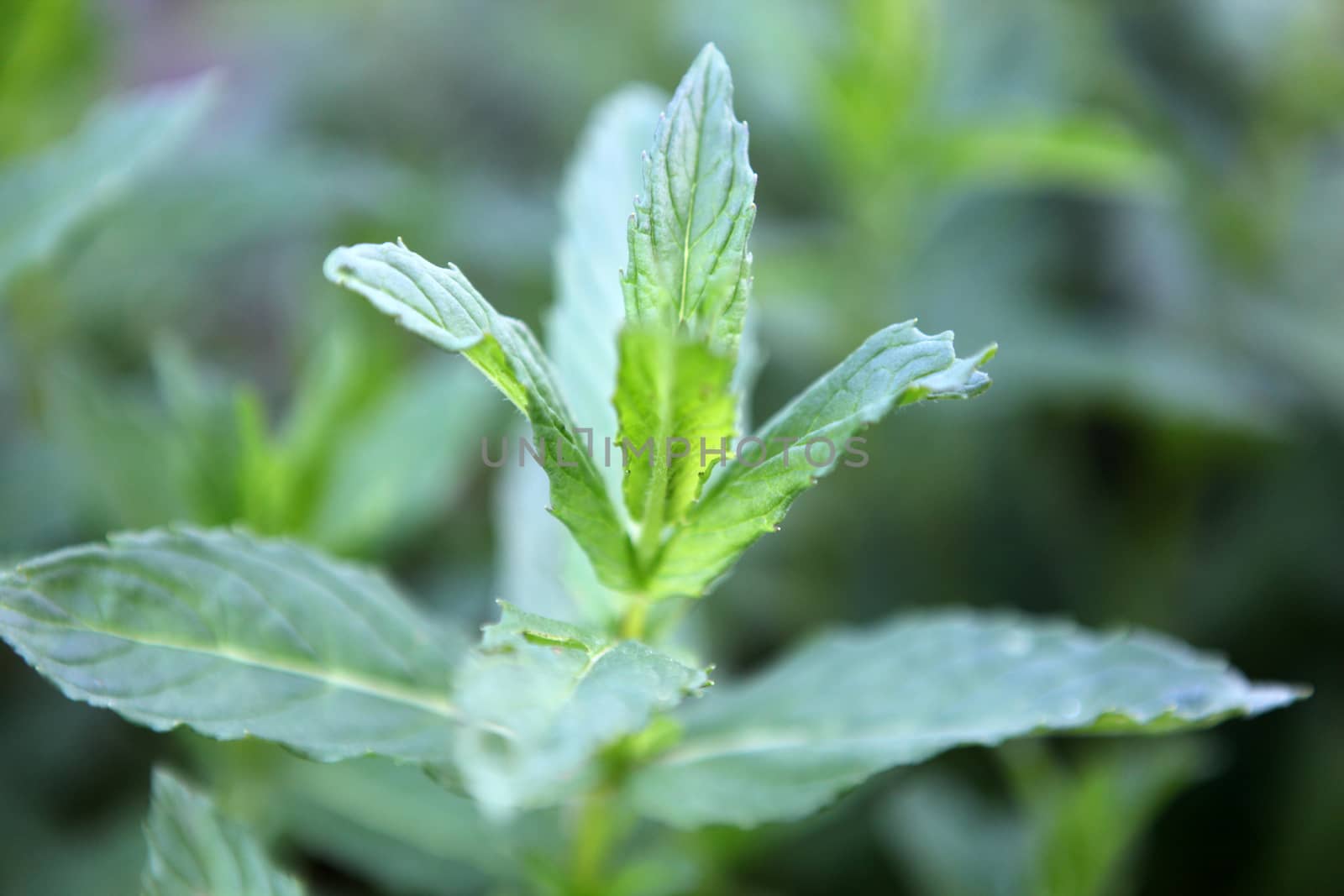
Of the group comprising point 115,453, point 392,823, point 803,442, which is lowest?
point 392,823

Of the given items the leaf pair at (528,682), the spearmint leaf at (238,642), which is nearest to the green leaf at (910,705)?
the leaf pair at (528,682)

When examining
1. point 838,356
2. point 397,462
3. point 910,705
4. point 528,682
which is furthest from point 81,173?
point 838,356

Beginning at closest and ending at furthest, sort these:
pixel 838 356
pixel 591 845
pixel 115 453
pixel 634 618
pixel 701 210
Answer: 1. pixel 701 210
2. pixel 634 618
3. pixel 591 845
4. pixel 115 453
5. pixel 838 356

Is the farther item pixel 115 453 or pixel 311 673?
pixel 115 453

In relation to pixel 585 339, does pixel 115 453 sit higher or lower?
higher

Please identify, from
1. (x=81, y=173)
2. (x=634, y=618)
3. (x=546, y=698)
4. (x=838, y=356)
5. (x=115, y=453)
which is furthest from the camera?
(x=838, y=356)

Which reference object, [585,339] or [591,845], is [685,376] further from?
[591,845]

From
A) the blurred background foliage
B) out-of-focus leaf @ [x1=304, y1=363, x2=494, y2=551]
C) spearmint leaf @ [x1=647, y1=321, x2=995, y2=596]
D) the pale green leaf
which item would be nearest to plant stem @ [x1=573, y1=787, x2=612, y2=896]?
the blurred background foliage

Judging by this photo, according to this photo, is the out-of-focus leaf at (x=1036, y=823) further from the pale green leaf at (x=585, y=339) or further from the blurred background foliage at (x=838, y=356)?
the pale green leaf at (x=585, y=339)
